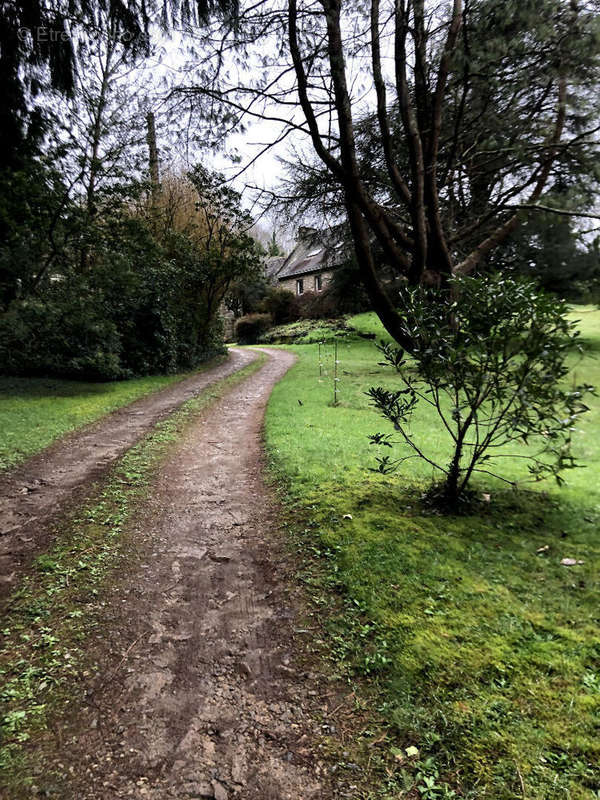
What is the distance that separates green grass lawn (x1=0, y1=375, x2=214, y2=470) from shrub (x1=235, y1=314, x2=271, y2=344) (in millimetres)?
17229

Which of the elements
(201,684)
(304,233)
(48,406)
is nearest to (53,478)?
(201,684)

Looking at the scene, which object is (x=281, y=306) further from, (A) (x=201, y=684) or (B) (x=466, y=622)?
(A) (x=201, y=684)

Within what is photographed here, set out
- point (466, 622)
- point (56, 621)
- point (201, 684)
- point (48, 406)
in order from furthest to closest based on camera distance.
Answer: point (48, 406), point (56, 621), point (466, 622), point (201, 684)

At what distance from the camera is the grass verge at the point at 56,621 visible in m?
1.83

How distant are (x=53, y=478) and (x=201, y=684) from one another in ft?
12.6

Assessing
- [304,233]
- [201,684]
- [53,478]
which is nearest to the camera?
[201,684]

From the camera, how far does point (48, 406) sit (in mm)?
8484

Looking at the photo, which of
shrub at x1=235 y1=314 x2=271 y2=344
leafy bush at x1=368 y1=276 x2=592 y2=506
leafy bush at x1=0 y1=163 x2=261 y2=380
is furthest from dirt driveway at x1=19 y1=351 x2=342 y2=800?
shrub at x1=235 y1=314 x2=271 y2=344

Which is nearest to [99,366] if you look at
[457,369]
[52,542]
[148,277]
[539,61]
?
[148,277]

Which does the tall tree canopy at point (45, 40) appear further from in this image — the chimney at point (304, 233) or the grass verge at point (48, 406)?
the grass verge at point (48, 406)

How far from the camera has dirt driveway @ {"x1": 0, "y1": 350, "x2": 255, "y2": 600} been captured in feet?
11.4

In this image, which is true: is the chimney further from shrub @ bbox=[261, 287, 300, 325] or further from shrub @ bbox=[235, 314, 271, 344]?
shrub @ bbox=[261, 287, 300, 325]

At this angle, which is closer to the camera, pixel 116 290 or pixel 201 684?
pixel 201 684

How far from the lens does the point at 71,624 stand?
8.42ft
